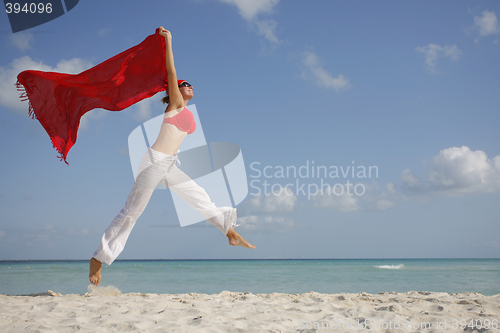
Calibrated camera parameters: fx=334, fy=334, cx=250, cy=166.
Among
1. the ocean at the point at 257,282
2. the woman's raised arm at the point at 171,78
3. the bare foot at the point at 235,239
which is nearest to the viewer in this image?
the woman's raised arm at the point at 171,78

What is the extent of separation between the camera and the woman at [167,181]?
368 cm

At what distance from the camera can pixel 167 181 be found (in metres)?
3.81

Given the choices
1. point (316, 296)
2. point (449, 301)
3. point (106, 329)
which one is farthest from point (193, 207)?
point (449, 301)

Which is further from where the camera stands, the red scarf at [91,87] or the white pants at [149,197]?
the red scarf at [91,87]

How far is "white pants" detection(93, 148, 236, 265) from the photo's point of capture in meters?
3.68

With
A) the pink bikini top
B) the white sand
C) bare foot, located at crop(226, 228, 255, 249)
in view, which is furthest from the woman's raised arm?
the white sand

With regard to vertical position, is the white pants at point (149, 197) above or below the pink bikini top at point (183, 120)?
below

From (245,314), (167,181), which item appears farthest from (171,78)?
(245,314)

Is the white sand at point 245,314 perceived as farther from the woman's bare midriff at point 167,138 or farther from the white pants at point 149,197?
the woman's bare midriff at point 167,138

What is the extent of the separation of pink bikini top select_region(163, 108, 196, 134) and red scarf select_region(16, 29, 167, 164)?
0.49 m

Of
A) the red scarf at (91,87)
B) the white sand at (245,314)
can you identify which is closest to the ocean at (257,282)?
the white sand at (245,314)

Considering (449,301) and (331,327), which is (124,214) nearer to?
(331,327)

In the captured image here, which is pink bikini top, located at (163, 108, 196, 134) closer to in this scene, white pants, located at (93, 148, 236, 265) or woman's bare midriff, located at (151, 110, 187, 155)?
woman's bare midriff, located at (151, 110, 187, 155)

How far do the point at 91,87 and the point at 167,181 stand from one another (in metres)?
1.55
